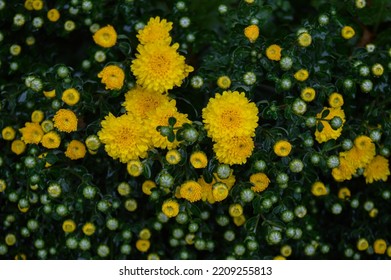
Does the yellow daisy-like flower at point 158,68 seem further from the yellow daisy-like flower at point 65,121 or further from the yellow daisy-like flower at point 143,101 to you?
the yellow daisy-like flower at point 65,121

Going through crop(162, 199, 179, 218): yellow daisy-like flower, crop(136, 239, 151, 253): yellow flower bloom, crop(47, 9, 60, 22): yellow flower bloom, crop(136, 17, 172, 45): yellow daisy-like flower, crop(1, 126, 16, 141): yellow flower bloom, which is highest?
crop(136, 17, 172, 45): yellow daisy-like flower

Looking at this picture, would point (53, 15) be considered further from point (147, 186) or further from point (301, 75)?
point (301, 75)

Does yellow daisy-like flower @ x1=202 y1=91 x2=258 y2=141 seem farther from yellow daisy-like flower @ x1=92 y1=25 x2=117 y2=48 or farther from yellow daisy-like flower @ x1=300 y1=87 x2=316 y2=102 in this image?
yellow daisy-like flower @ x1=92 y1=25 x2=117 y2=48

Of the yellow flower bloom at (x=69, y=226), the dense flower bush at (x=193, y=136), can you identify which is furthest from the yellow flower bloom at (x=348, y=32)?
the yellow flower bloom at (x=69, y=226)

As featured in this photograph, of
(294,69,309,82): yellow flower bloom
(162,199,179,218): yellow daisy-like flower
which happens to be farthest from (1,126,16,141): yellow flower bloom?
(294,69,309,82): yellow flower bloom

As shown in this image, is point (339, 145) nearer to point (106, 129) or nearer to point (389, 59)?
point (389, 59)
